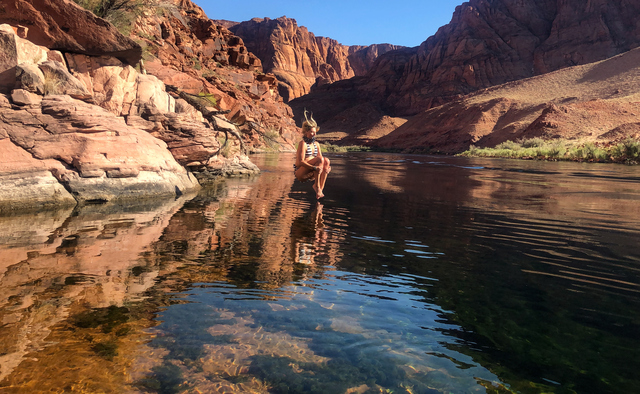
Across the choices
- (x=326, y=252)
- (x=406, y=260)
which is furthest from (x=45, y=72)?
(x=406, y=260)

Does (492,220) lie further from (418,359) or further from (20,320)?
(20,320)

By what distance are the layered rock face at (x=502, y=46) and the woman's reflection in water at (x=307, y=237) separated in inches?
4688

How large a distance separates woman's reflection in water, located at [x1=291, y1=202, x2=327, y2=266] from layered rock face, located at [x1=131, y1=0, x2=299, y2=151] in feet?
→ 78.6

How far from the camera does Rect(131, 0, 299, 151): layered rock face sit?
3944cm

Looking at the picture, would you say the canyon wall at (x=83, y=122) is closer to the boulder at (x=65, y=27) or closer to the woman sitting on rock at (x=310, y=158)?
the boulder at (x=65, y=27)

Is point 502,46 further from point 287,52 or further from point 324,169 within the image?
point 324,169

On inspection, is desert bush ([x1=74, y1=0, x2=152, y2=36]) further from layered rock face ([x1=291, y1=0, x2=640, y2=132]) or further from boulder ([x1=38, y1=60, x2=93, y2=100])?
layered rock face ([x1=291, y1=0, x2=640, y2=132])

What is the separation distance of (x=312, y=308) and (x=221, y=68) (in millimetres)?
58223

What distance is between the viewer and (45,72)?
10000mm

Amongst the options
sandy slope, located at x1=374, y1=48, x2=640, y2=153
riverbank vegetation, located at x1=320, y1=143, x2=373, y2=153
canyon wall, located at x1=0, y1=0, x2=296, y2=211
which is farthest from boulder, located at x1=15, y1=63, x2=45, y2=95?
riverbank vegetation, located at x1=320, y1=143, x2=373, y2=153

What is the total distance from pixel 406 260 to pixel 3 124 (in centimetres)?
800

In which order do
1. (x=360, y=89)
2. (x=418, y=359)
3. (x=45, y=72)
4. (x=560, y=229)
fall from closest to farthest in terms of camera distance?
(x=418, y=359) < (x=560, y=229) < (x=45, y=72) < (x=360, y=89)

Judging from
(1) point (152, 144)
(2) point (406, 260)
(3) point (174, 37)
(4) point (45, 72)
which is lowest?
(2) point (406, 260)

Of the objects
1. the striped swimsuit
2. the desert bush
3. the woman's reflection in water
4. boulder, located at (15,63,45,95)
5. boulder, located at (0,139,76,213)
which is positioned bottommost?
the woman's reflection in water
